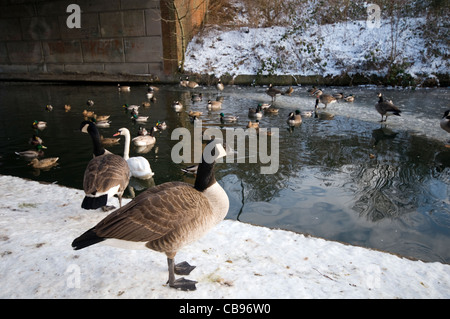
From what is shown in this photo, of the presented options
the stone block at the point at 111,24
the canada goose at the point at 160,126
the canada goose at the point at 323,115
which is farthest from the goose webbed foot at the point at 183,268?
the stone block at the point at 111,24

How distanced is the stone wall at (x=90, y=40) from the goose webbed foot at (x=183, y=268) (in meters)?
21.9

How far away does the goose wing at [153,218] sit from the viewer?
A: 3.10 metres

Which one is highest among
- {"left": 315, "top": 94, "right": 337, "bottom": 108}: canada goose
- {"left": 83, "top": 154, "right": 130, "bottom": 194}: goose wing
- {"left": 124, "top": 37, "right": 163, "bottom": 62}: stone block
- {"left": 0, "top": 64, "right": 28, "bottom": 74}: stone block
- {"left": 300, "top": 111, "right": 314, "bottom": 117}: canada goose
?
{"left": 124, "top": 37, "right": 163, "bottom": 62}: stone block

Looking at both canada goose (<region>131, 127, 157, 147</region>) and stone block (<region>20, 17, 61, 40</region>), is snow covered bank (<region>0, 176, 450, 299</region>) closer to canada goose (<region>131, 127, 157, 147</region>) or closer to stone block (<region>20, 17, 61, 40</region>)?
canada goose (<region>131, 127, 157, 147</region>)

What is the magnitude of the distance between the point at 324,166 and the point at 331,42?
19.8m

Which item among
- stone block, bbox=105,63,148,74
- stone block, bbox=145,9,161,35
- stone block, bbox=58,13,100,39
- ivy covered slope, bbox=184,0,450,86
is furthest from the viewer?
stone block, bbox=58,13,100,39

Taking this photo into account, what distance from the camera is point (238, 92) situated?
1995cm

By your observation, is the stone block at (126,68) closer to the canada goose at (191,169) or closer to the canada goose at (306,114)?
the canada goose at (306,114)

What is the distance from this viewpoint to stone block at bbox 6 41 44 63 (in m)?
27.5

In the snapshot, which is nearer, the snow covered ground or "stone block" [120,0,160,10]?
the snow covered ground

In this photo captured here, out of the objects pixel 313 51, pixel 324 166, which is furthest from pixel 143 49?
pixel 324 166

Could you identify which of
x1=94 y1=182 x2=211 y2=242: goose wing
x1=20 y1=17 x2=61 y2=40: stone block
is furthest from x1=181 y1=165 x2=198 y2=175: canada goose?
x1=20 y1=17 x2=61 y2=40: stone block

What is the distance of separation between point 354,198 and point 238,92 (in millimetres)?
14644

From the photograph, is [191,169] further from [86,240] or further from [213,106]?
[213,106]
